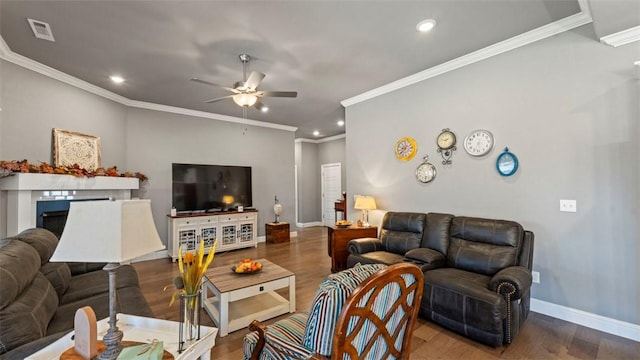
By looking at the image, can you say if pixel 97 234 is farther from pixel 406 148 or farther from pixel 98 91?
pixel 98 91

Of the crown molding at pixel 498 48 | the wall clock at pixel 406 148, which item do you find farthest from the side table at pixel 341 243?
the crown molding at pixel 498 48

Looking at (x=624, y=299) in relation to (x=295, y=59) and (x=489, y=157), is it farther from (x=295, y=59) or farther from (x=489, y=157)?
(x=295, y=59)

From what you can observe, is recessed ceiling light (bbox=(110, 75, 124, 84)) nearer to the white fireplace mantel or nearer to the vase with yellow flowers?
the white fireplace mantel

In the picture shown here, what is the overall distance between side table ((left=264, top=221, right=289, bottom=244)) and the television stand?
1.28ft

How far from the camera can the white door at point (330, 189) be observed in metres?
8.26

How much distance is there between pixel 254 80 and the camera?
2.91 metres

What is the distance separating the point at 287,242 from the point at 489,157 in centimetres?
448

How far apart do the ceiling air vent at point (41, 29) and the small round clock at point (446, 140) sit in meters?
4.50

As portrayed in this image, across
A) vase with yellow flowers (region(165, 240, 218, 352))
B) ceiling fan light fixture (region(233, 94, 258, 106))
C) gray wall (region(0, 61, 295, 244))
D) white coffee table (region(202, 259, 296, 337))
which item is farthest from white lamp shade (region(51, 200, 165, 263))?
gray wall (region(0, 61, 295, 244))

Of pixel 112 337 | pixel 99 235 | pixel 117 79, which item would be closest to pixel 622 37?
pixel 99 235

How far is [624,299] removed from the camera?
7.77 ft

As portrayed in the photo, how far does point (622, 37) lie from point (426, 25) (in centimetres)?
166

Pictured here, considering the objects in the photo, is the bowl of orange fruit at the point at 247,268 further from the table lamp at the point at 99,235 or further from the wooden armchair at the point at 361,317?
the table lamp at the point at 99,235

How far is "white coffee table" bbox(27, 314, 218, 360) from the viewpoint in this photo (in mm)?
1252
